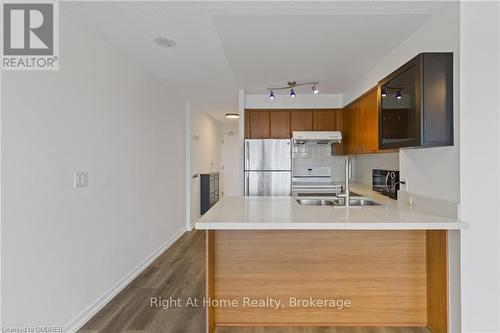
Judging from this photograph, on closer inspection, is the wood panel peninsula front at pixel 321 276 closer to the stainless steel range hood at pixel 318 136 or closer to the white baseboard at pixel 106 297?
the white baseboard at pixel 106 297

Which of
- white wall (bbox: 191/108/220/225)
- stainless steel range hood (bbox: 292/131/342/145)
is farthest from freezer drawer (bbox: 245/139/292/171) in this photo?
white wall (bbox: 191/108/220/225)

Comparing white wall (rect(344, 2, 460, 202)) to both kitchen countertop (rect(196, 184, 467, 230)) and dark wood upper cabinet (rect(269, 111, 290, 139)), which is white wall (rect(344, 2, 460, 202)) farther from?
dark wood upper cabinet (rect(269, 111, 290, 139))

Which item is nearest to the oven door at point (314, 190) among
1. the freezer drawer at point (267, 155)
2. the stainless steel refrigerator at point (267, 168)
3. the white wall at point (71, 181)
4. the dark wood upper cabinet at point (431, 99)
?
the stainless steel refrigerator at point (267, 168)

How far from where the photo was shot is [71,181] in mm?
2143

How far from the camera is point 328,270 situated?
222 centimetres

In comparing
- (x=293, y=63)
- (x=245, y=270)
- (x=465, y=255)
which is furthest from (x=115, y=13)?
(x=465, y=255)

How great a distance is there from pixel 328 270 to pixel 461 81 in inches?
62.7

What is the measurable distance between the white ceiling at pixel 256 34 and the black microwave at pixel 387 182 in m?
1.27

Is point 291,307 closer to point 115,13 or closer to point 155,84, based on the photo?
point 115,13

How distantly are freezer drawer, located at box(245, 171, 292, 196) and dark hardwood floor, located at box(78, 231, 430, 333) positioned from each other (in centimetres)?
135

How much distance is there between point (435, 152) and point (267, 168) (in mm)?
2500

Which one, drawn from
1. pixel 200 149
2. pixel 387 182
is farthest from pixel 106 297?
pixel 200 149

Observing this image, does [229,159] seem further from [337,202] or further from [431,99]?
[431,99]

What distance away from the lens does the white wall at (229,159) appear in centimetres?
782
